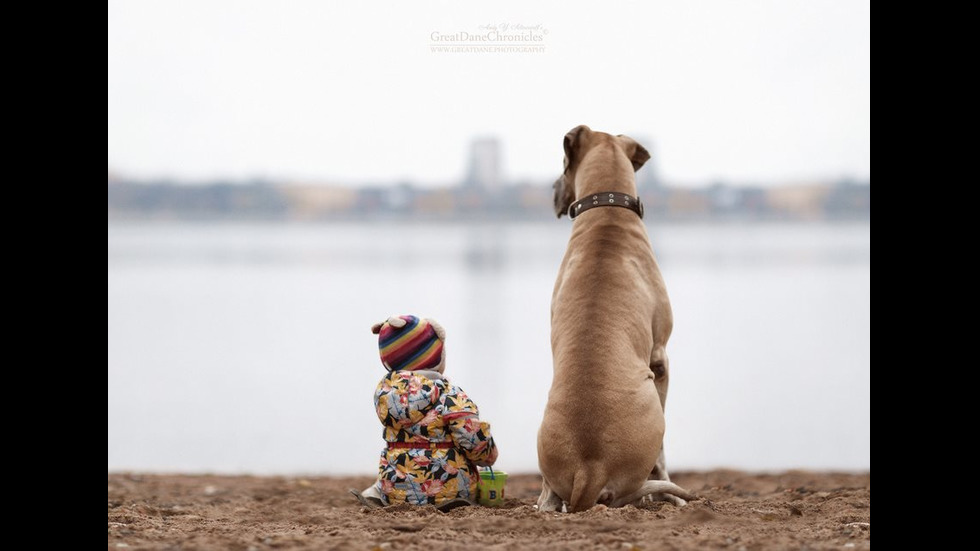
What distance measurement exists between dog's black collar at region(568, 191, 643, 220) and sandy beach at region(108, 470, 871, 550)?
165 centimetres

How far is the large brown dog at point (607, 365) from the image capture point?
176 inches

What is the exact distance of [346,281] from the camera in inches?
474

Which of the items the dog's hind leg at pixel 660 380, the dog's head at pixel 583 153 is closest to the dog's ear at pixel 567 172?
the dog's head at pixel 583 153

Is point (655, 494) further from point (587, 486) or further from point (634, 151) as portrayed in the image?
point (634, 151)

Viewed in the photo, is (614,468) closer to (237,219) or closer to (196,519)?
(196,519)

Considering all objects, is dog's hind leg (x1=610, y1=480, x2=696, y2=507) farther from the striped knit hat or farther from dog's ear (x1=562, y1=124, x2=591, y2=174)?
dog's ear (x1=562, y1=124, x2=591, y2=174)

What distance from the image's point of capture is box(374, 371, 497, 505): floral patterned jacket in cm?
480

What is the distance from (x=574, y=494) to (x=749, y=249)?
30.0 ft

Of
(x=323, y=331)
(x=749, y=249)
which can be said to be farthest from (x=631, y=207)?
(x=749, y=249)

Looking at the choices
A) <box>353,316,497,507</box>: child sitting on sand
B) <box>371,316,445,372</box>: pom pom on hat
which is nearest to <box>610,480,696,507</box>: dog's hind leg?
<box>353,316,497,507</box>: child sitting on sand

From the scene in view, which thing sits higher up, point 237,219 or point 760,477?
point 237,219

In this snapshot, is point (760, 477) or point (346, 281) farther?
point (346, 281)

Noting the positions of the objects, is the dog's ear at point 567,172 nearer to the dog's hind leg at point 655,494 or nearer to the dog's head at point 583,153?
the dog's head at point 583,153

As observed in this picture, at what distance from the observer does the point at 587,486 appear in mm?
4434
